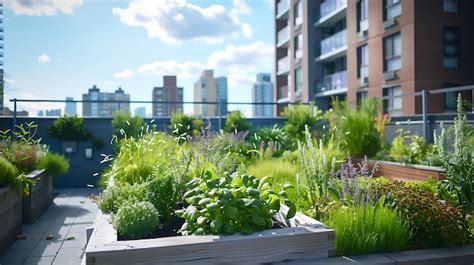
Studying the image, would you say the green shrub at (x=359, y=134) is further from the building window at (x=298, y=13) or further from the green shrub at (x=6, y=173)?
the building window at (x=298, y=13)

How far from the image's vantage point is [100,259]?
2020mm

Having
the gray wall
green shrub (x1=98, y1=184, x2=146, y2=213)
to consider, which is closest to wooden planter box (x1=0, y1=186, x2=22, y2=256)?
green shrub (x1=98, y1=184, x2=146, y2=213)

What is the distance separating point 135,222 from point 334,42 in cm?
1917

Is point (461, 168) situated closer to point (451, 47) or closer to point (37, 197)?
point (37, 197)

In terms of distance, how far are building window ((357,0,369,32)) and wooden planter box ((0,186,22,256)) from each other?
15809mm

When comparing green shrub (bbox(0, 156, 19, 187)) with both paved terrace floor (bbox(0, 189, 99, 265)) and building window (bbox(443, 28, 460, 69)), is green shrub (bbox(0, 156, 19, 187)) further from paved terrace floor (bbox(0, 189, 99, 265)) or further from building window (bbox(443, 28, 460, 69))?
building window (bbox(443, 28, 460, 69))

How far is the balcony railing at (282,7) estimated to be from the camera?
2612cm

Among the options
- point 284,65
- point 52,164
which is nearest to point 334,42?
point 284,65

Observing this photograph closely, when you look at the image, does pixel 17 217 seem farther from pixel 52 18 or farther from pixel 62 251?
pixel 52 18

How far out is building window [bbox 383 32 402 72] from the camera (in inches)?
594

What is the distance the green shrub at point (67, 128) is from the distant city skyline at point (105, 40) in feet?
2.06

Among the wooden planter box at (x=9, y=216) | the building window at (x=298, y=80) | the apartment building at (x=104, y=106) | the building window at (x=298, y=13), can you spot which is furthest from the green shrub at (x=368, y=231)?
the building window at (x=298, y=13)

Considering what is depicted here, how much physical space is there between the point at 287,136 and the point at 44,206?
5165 millimetres

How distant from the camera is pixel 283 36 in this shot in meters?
27.0
